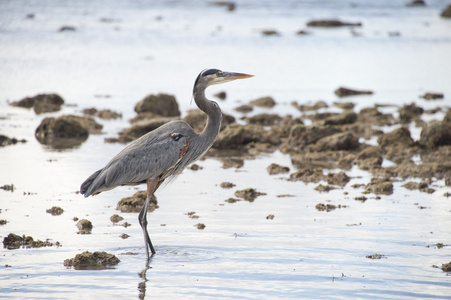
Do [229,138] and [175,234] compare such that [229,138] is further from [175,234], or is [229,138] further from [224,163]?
[175,234]

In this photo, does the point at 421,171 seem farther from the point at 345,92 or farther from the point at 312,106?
the point at 345,92

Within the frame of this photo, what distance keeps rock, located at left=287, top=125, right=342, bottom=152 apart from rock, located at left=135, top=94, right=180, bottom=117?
522 cm

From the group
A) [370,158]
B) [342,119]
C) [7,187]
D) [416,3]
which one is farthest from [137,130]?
[416,3]

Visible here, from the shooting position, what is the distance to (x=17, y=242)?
30.7 feet

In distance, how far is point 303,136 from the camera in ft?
54.6

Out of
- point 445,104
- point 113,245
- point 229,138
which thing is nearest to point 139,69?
point 445,104

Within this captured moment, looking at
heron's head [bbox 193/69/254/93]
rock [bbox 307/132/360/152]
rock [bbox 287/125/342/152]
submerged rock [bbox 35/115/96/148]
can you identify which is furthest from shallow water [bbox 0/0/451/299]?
heron's head [bbox 193/69/254/93]

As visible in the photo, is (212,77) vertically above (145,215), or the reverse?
(212,77)

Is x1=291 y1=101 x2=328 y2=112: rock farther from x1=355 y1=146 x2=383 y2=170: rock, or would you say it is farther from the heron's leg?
the heron's leg

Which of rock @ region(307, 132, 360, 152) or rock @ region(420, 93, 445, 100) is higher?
rock @ region(307, 132, 360, 152)

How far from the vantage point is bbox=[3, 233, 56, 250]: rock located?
9.32 metres

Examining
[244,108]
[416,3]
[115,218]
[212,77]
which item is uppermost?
[212,77]

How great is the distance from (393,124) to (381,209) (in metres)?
8.93

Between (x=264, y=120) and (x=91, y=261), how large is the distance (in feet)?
38.6
